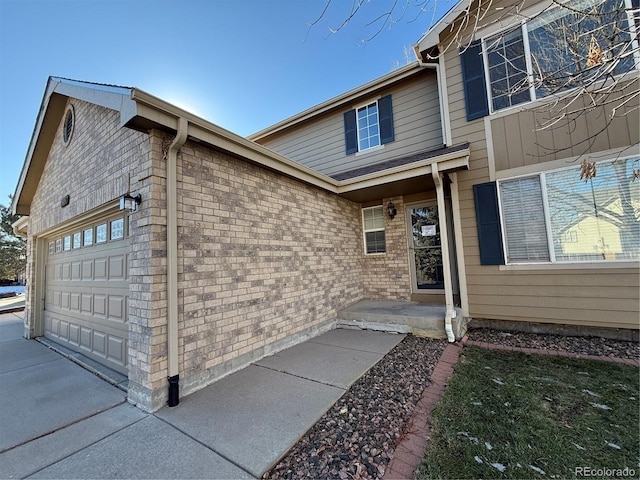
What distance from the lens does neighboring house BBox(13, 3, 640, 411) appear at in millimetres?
2980

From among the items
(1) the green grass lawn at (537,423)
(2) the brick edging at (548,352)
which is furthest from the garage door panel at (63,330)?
(2) the brick edging at (548,352)

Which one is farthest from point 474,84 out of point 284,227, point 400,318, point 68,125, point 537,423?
point 68,125

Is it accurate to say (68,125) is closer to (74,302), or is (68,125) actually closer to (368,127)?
(74,302)

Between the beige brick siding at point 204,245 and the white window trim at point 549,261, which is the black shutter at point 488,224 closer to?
the white window trim at point 549,261

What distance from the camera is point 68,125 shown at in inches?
196

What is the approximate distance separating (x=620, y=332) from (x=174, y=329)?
20.7ft

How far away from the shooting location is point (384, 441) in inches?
86.6

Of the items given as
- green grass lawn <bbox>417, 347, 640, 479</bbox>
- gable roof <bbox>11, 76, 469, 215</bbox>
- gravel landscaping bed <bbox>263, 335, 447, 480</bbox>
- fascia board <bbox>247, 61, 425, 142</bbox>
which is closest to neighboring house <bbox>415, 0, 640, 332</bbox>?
fascia board <bbox>247, 61, 425, 142</bbox>

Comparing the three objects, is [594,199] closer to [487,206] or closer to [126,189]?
[487,206]

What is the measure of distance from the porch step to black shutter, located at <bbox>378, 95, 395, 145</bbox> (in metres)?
3.94

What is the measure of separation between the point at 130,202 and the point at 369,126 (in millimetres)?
5918

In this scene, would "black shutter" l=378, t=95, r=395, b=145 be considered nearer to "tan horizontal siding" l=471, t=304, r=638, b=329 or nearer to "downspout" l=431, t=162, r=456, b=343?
"downspout" l=431, t=162, r=456, b=343

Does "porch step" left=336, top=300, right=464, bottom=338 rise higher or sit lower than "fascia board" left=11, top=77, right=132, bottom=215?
lower

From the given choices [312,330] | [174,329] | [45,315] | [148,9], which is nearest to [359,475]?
[174,329]
